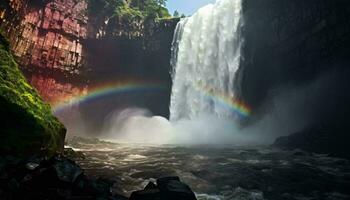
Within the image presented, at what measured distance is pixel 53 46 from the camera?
4209 cm

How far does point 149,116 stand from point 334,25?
29121 millimetres

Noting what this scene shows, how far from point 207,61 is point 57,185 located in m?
36.6

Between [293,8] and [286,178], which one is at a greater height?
[293,8]

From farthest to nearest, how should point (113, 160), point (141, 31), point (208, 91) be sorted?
point (141, 31) < point (208, 91) < point (113, 160)

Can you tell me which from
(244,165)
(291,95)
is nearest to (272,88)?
(291,95)

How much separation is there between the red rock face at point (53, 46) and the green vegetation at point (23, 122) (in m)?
15.4

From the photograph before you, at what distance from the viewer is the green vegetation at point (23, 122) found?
16.0 m

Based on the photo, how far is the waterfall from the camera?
4312 centimetres

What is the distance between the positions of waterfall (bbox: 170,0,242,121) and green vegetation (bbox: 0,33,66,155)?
25187 millimetres

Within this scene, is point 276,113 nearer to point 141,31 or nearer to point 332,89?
point 332,89

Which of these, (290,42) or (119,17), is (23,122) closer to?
(290,42)

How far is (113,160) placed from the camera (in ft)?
72.2

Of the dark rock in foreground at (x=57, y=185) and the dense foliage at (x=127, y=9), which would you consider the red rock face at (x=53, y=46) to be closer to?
the dense foliage at (x=127, y=9)

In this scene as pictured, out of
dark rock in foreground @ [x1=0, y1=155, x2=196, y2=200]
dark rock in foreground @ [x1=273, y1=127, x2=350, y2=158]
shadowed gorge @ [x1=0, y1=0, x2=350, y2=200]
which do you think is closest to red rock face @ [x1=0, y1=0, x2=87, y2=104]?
shadowed gorge @ [x1=0, y1=0, x2=350, y2=200]
